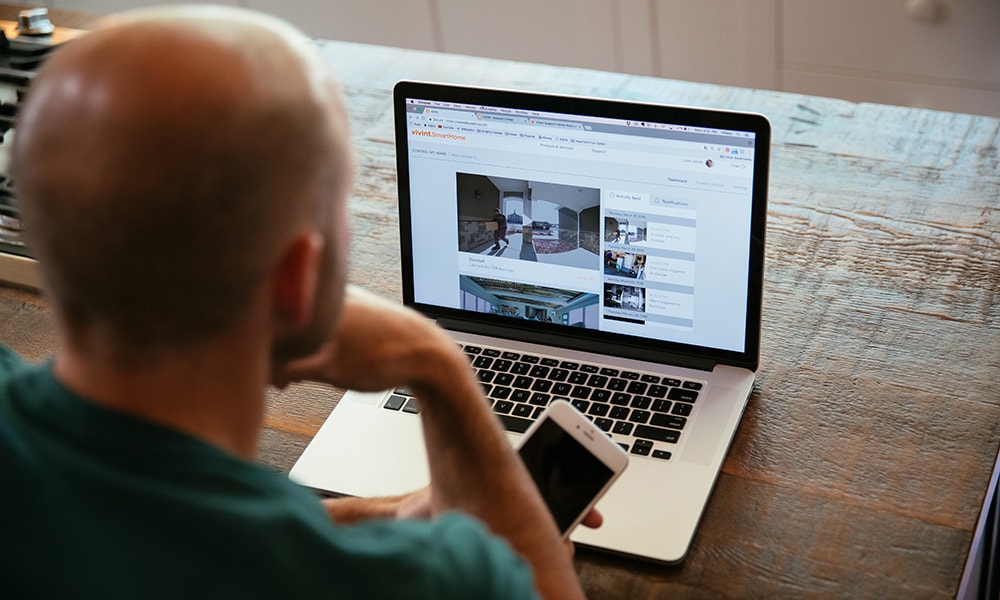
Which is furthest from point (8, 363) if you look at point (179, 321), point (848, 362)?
point (848, 362)

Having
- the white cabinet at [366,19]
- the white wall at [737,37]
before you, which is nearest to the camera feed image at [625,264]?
the white wall at [737,37]

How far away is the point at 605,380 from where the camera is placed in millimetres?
1230

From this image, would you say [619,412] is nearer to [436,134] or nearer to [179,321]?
[436,134]

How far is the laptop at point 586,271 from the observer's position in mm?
1167

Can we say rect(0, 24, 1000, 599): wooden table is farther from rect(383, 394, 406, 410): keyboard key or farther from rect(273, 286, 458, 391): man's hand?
Result: rect(273, 286, 458, 391): man's hand

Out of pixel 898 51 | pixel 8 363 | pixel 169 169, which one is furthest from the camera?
pixel 898 51

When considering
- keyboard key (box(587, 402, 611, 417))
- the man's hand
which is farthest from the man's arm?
keyboard key (box(587, 402, 611, 417))

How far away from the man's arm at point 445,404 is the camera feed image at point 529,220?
1.04 feet

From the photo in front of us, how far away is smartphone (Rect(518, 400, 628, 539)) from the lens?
101cm

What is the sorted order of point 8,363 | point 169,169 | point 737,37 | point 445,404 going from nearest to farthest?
point 169,169, point 8,363, point 445,404, point 737,37

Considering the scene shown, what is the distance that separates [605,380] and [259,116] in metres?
0.67

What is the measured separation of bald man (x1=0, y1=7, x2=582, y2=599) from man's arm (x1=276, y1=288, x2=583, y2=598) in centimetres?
21

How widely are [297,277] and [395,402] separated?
1.82 feet

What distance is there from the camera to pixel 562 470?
3.41ft
